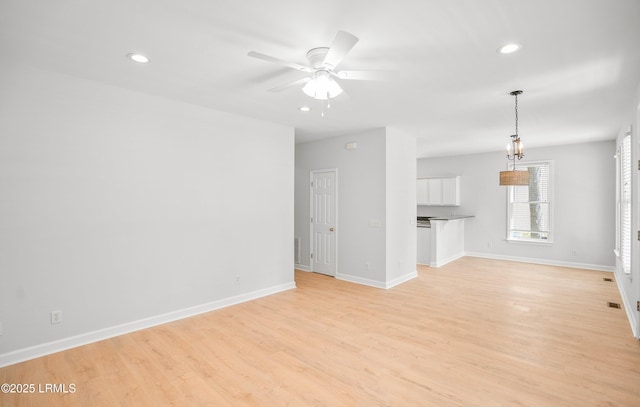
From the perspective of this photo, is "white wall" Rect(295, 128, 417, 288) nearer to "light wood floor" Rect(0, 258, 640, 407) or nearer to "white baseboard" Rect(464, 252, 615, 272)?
"light wood floor" Rect(0, 258, 640, 407)

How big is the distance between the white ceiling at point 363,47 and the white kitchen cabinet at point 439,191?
13.0 feet

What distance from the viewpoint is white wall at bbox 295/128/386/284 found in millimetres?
5363

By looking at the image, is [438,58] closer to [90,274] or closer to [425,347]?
[425,347]

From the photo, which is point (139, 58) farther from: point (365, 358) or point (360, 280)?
point (360, 280)

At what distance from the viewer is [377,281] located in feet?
17.6

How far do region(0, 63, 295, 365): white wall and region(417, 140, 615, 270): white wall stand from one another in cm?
575

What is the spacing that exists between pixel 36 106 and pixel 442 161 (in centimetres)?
823

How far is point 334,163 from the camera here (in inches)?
236

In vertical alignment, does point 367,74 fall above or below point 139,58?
below

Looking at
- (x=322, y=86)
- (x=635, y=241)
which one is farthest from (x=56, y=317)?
(x=635, y=241)

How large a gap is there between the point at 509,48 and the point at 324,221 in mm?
4194

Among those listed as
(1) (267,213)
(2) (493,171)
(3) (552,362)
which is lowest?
(3) (552,362)

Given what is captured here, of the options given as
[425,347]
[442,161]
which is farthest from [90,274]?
[442,161]

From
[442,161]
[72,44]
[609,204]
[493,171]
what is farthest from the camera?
[442,161]
